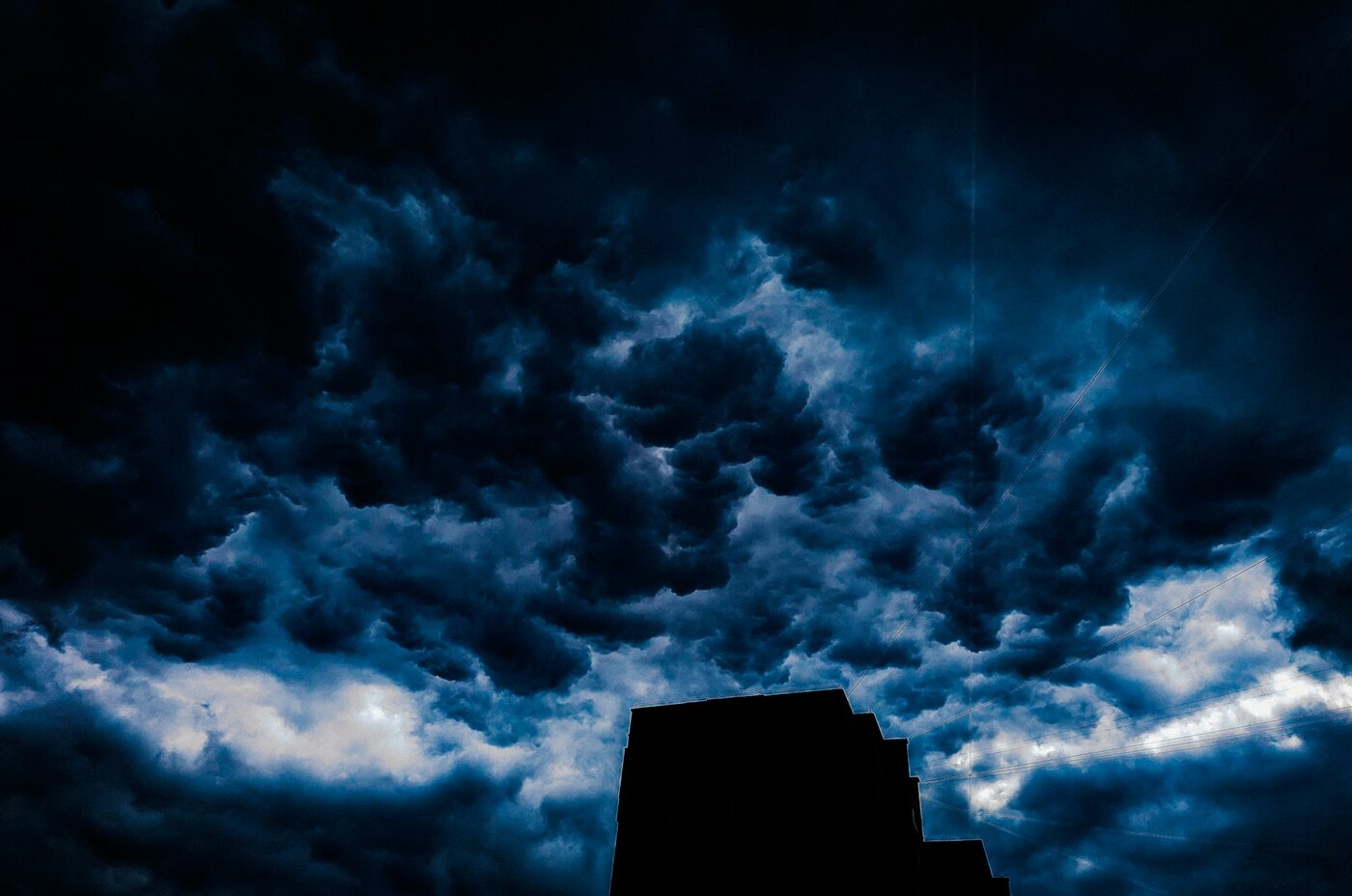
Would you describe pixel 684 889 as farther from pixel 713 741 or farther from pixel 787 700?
pixel 787 700

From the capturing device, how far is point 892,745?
2789 centimetres

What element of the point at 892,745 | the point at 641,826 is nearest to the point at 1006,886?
the point at 892,745

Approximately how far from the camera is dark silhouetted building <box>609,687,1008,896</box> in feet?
78.2

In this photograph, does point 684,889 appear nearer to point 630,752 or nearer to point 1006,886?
point 630,752

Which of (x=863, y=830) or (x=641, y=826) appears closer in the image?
(x=863, y=830)

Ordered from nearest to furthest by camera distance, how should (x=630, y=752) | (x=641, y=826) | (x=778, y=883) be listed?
1. (x=778, y=883)
2. (x=641, y=826)
3. (x=630, y=752)

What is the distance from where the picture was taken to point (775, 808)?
24938 mm

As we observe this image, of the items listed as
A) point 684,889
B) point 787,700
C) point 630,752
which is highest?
point 787,700

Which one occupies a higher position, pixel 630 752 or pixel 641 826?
pixel 630 752

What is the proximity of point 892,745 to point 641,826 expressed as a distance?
11051 millimetres

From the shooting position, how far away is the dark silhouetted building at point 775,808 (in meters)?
23.8

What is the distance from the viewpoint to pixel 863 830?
79.0 ft

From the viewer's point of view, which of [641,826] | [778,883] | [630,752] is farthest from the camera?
[630,752]

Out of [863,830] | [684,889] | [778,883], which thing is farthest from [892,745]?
[684,889]
